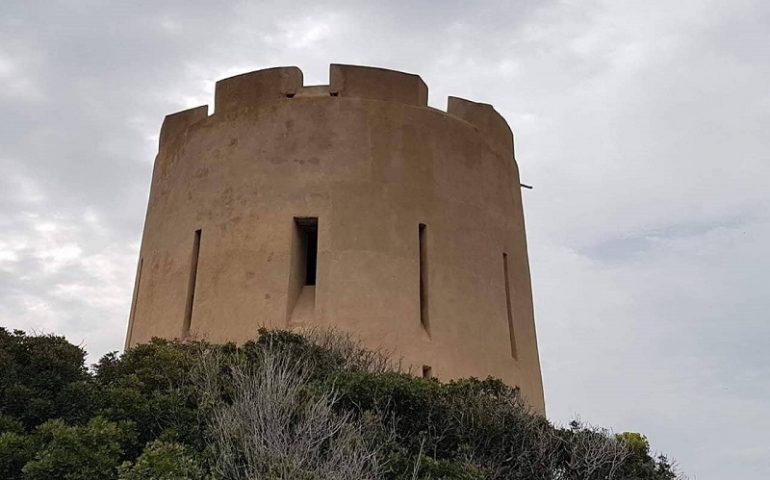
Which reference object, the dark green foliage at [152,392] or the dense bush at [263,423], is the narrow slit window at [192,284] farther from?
the dark green foliage at [152,392]

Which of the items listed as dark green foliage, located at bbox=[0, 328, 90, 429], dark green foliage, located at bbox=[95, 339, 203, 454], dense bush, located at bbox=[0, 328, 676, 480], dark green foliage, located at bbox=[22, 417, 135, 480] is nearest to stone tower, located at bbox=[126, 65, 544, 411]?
dense bush, located at bbox=[0, 328, 676, 480]

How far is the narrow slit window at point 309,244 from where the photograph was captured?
1247cm

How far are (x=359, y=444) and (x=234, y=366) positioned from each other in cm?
225

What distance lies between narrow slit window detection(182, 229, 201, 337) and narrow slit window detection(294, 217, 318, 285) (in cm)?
169

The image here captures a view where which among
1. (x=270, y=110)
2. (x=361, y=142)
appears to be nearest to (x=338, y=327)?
(x=361, y=142)

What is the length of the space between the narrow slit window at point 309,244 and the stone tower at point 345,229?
26 mm

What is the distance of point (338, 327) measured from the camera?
38.0 feet

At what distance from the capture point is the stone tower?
12.0 metres

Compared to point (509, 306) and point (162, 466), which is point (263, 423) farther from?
point (509, 306)

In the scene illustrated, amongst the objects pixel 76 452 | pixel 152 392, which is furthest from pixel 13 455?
pixel 152 392

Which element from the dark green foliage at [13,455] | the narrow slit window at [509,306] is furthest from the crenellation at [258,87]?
the dark green foliage at [13,455]

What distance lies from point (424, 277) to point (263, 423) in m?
5.47

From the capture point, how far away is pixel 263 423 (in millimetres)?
7328

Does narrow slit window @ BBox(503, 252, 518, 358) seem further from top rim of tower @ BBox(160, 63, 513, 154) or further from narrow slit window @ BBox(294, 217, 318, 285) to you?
narrow slit window @ BBox(294, 217, 318, 285)
